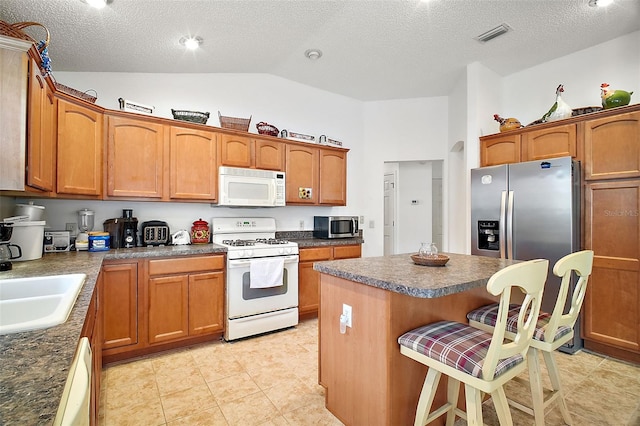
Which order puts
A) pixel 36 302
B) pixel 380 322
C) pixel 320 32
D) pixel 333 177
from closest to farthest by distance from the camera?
pixel 36 302, pixel 380 322, pixel 320 32, pixel 333 177

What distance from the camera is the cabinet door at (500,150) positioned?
327cm

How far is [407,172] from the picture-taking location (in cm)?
590

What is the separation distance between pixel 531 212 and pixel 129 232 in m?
3.74

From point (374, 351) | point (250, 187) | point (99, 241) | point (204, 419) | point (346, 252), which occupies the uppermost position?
point (250, 187)

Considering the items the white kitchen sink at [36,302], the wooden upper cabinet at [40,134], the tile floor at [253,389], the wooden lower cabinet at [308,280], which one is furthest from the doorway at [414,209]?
the white kitchen sink at [36,302]

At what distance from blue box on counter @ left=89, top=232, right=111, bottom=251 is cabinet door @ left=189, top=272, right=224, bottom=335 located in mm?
764

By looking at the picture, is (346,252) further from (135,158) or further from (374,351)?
(135,158)

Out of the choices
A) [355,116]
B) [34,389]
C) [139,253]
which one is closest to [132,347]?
[139,253]

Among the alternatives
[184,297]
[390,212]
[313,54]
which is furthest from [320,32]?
[390,212]

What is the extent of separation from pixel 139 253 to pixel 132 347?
2.55 ft

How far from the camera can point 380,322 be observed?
151cm

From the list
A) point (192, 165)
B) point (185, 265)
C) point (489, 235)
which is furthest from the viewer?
point (489, 235)

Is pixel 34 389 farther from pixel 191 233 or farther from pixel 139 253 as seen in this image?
pixel 191 233

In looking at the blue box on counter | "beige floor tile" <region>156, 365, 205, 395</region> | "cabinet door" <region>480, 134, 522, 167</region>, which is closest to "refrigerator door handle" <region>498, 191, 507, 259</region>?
"cabinet door" <region>480, 134, 522, 167</region>
